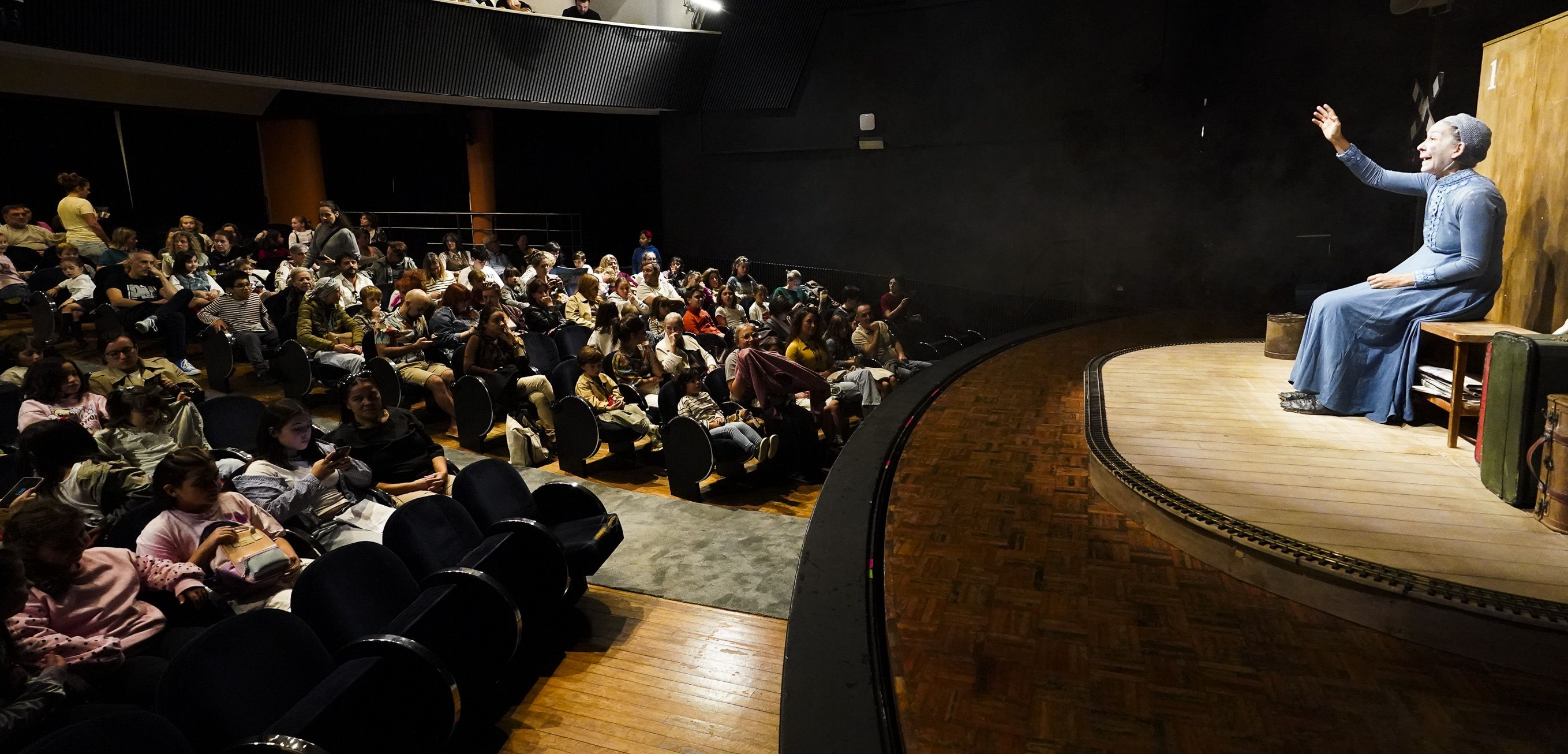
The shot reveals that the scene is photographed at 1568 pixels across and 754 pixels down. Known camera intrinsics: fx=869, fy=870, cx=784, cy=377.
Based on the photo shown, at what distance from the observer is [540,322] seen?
6.63 m

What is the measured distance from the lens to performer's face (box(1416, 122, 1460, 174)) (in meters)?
3.37

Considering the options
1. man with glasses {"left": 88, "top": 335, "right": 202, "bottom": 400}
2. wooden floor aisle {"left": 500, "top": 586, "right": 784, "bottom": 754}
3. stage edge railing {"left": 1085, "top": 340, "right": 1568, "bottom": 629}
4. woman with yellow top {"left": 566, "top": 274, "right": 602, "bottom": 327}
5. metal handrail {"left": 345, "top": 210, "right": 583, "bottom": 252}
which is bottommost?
wooden floor aisle {"left": 500, "top": 586, "right": 784, "bottom": 754}

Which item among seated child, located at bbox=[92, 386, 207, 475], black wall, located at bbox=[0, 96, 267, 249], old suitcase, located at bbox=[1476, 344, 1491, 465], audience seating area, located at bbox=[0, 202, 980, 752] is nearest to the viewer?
audience seating area, located at bbox=[0, 202, 980, 752]

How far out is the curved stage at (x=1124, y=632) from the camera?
5.73 feet

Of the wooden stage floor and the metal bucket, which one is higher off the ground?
the metal bucket

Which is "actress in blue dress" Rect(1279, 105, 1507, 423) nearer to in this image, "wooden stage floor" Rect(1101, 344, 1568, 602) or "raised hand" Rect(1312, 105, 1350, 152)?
"raised hand" Rect(1312, 105, 1350, 152)

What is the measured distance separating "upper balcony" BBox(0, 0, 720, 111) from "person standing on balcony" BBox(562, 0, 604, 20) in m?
0.15

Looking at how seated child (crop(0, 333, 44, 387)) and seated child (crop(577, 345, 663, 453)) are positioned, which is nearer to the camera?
seated child (crop(0, 333, 44, 387))

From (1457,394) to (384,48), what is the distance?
29.8ft

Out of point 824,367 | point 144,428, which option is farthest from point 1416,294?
point 144,428

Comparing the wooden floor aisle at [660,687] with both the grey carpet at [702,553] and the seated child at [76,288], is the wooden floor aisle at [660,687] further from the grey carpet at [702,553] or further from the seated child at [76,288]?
the seated child at [76,288]

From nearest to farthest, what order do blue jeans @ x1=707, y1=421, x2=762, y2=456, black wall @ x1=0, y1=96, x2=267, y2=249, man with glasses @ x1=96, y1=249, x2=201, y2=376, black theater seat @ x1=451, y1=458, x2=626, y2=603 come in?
black theater seat @ x1=451, y1=458, x2=626, y2=603 → blue jeans @ x1=707, y1=421, x2=762, y2=456 → man with glasses @ x1=96, y1=249, x2=201, y2=376 → black wall @ x1=0, y1=96, x2=267, y2=249

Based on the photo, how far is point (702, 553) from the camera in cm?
375

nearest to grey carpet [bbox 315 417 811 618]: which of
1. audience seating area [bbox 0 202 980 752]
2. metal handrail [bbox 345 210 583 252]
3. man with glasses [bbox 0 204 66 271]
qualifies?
audience seating area [bbox 0 202 980 752]
